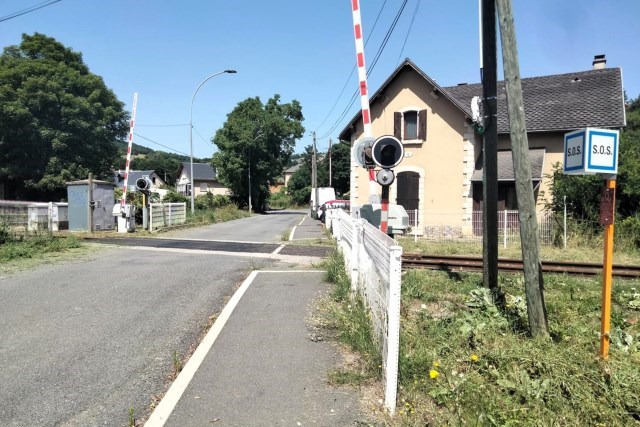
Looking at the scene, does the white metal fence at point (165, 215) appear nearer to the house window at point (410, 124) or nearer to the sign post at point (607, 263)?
the house window at point (410, 124)

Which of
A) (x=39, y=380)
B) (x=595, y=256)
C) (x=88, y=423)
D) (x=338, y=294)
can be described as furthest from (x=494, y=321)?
(x=595, y=256)

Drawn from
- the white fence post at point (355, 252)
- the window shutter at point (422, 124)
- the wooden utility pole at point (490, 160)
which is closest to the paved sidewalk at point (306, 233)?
the window shutter at point (422, 124)

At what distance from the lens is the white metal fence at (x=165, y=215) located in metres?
21.2

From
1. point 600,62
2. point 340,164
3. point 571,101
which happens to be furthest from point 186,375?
point 340,164

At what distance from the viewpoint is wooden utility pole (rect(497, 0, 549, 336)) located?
5.16m

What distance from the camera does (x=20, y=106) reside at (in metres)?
34.0

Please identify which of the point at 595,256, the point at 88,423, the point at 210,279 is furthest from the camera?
the point at 595,256

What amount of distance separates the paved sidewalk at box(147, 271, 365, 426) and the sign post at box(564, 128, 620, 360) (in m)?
2.39

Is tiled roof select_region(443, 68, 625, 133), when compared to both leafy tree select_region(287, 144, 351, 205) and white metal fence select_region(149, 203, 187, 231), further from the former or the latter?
leafy tree select_region(287, 144, 351, 205)

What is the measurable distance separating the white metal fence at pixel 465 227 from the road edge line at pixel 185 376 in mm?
13051

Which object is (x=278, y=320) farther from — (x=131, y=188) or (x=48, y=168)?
(x=48, y=168)

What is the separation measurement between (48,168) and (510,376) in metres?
39.1

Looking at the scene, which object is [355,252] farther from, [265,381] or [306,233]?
[306,233]

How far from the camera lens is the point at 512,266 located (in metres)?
10.7
